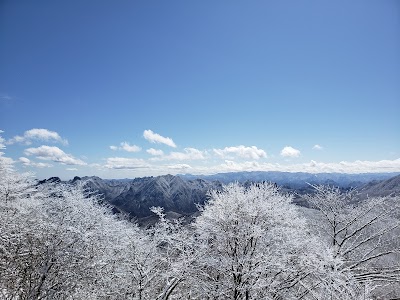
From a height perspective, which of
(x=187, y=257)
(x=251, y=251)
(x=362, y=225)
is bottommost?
(x=187, y=257)


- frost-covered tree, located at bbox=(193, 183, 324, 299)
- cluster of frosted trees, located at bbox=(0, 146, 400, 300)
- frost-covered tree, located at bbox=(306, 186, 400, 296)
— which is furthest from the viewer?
frost-covered tree, located at bbox=(306, 186, 400, 296)

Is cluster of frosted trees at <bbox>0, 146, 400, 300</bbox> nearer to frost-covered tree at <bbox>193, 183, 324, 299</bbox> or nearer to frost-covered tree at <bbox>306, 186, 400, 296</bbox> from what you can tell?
frost-covered tree at <bbox>193, 183, 324, 299</bbox>

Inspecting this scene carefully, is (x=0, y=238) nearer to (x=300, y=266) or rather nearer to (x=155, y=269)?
(x=155, y=269)

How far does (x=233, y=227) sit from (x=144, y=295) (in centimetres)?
678

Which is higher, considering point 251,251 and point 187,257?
point 251,251

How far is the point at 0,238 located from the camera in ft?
55.0

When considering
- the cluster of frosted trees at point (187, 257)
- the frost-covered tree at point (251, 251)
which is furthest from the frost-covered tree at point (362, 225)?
the frost-covered tree at point (251, 251)

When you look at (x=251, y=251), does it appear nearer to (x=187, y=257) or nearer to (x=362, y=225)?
(x=187, y=257)

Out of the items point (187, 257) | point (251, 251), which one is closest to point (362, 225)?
point (251, 251)

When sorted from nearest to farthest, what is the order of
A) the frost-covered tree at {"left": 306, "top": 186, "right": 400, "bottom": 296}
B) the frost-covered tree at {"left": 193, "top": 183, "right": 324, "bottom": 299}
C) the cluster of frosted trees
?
the cluster of frosted trees → the frost-covered tree at {"left": 193, "top": 183, "right": 324, "bottom": 299} → the frost-covered tree at {"left": 306, "top": 186, "right": 400, "bottom": 296}

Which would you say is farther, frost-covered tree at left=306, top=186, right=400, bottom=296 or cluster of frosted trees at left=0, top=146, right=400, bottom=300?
frost-covered tree at left=306, top=186, right=400, bottom=296

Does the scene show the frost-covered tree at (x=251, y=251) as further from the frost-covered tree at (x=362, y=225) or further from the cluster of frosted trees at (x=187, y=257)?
the frost-covered tree at (x=362, y=225)

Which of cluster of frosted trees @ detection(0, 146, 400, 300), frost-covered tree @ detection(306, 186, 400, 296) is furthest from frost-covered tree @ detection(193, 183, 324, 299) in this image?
frost-covered tree @ detection(306, 186, 400, 296)

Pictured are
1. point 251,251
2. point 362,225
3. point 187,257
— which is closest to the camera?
point 187,257
